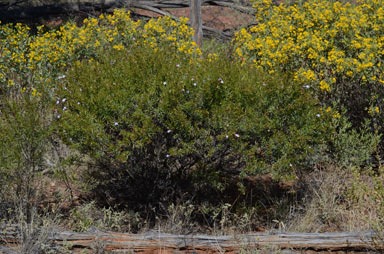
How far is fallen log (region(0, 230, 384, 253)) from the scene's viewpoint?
3791mm

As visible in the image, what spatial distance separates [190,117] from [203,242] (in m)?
0.98

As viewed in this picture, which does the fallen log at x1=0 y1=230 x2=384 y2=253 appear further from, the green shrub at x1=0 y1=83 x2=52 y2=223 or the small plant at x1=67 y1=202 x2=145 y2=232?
the green shrub at x1=0 y1=83 x2=52 y2=223

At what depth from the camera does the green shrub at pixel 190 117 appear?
3.82m

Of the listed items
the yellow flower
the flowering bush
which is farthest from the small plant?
the yellow flower

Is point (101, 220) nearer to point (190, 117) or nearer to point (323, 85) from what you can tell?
point (190, 117)

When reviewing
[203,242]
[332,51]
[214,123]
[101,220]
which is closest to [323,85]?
[332,51]

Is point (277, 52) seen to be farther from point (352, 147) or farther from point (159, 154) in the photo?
point (159, 154)

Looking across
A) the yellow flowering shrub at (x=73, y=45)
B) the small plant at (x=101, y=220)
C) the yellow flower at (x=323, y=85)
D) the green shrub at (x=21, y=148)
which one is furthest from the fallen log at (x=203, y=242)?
the yellow flowering shrub at (x=73, y=45)

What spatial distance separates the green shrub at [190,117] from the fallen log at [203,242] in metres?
0.48

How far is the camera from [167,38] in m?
5.69

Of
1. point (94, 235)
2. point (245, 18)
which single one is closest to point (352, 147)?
point (94, 235)

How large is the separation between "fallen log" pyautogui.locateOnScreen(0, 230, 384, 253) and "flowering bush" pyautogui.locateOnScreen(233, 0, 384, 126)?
156 centimetres

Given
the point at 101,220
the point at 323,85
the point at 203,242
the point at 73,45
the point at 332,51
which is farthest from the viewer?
the point at 73,45

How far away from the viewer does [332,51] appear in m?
4.89
